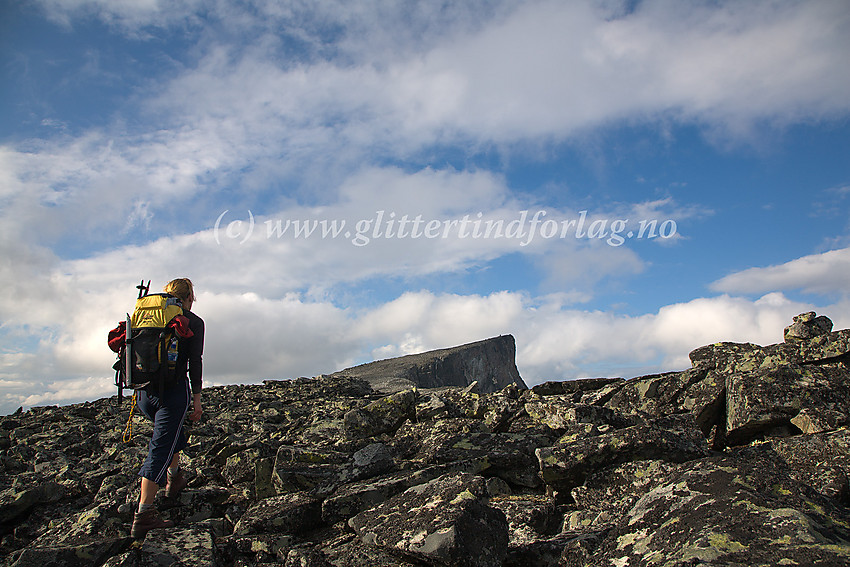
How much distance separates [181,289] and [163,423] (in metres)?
2.07

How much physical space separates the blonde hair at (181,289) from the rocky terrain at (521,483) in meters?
3.07

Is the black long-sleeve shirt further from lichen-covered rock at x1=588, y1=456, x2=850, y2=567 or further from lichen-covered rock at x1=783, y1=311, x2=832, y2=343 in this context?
lichen-covered rock at x1=783, y1=311, x2=832, y2=343

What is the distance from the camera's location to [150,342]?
7.50 meters

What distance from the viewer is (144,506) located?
7082 mm

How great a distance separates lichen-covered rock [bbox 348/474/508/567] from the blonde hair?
176 inches

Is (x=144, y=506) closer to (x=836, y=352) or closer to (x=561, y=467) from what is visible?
(x=561, y=467)

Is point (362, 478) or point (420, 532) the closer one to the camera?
point (420, 532)

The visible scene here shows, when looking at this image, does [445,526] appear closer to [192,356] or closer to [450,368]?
[192,356]

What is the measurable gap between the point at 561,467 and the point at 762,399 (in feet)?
12.9

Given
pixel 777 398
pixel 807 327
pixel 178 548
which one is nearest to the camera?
pixel 178 548

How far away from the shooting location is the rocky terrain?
4301mm

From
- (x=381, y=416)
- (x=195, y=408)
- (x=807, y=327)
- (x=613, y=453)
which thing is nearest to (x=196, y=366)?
(x=195, y=408)

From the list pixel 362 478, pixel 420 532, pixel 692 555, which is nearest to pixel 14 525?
pixel 362 478

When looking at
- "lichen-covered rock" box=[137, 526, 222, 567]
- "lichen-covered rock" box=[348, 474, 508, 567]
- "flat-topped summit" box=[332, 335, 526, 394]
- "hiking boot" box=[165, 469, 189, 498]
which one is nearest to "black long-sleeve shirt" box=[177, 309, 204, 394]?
"hiking boot" box=[165, 469, 189, 498]
